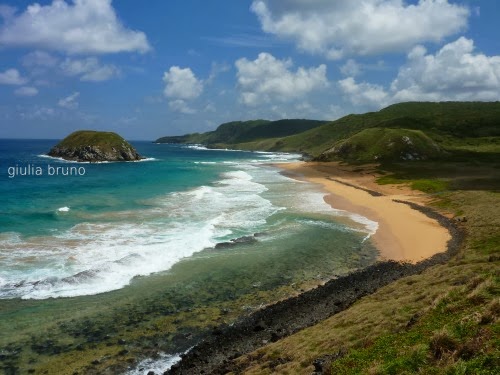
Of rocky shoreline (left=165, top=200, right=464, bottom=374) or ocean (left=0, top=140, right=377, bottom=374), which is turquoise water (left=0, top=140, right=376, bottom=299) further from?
rocky shoreline (left=165, top=200, right=464, bottom=374)

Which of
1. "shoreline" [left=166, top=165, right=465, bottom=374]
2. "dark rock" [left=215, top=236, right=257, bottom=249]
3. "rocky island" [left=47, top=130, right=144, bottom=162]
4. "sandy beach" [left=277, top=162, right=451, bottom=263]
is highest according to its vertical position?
"rocky island" [left=47, top=130, right=144, bottom=162]

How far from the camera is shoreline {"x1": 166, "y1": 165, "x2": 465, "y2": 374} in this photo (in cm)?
1898

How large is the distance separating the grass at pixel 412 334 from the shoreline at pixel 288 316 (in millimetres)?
1490

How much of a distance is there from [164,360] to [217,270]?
488 inches

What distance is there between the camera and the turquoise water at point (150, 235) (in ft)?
98.5

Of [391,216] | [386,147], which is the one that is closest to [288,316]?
[391,216]

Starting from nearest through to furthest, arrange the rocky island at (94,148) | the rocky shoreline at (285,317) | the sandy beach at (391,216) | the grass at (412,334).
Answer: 1. the grass at (412,334)
2. the rocky shoreline at (285,317)
3. the sandy beach at (391,216)
4. the rocky island at (94,148)

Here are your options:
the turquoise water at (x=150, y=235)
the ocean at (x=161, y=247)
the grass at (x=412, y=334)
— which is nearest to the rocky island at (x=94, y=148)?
the turquoise water at (x=150, y=235)

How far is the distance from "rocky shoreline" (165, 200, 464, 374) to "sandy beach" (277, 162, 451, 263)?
11.9ft

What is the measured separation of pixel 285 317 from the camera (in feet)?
76.3

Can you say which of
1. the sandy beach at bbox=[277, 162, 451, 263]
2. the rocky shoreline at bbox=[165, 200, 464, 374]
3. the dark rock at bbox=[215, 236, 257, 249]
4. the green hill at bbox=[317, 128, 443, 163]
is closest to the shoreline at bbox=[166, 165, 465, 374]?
the rocky shoreline at bbox=[165, 200, 464, 374]

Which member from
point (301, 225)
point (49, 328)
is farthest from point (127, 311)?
point (301, 225)

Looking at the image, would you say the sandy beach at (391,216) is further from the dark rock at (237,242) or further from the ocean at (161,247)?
the dark rock at (237,242)

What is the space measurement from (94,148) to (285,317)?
14179 cm
